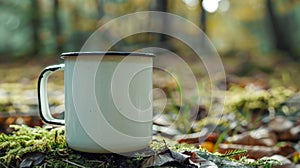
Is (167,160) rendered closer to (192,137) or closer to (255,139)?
(192,137)

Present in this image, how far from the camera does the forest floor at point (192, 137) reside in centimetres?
63

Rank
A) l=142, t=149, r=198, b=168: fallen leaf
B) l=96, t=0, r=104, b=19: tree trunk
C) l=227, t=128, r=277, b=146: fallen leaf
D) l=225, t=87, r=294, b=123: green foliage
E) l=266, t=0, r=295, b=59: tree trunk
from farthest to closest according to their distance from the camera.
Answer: l=266, t=0, r=295, b=59: tree trunk → l=96, t=0, r=104, b=19: tree trunk → l=225, t=87, r=294, b=123: green foliage → l=227, t=128, r=277, b=146: fallen leaf → l=142, t=149, r=198, b=168: fallen leaf

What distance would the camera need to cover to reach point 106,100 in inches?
23.9

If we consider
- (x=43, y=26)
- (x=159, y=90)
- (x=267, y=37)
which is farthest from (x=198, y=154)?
(x=267, y=37)

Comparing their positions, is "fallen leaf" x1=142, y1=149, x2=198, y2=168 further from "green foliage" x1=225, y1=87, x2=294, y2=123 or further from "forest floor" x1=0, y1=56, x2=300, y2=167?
"green foliage" x1=225, y1=87, x2=294, y2=123

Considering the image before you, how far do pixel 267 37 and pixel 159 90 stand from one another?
621 centimetres

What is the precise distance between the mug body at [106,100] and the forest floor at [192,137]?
4 centimetres

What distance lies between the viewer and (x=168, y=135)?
1.23 metres

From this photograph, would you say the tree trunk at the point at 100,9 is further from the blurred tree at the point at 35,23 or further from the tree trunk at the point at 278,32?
the tree trunk at the point at 278,32

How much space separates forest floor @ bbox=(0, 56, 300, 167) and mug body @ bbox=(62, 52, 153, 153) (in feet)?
0.12

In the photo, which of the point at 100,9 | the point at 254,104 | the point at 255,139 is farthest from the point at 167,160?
the point at 100,9

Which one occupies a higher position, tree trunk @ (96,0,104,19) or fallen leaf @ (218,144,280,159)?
tree trunk @ (96,0,104,19)

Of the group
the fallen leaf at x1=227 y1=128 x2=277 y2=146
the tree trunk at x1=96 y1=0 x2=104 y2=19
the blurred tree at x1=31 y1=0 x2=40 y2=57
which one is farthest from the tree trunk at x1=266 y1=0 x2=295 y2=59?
the fallen leaf at x1=227 y1=128 x2=277 y2=146

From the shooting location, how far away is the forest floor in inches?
25.0
